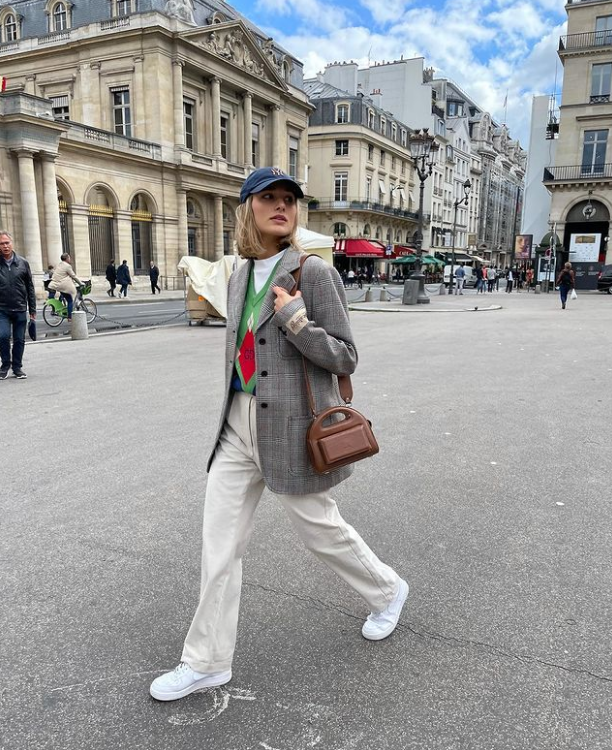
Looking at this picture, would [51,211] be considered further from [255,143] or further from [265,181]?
[265,181]

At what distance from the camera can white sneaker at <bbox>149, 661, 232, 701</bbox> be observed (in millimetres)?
2221

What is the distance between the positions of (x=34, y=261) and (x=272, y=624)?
2784 cm

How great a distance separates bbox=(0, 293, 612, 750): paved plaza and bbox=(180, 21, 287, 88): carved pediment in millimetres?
38391

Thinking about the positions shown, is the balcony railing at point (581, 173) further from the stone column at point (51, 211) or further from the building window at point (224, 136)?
the stone column at point (51, 211)

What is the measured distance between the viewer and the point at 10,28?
42.1 meters

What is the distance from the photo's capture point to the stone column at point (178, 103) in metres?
37.0

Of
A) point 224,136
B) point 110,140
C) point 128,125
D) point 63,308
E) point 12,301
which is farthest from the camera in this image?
point 224,136

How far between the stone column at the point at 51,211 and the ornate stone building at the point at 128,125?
0.05 metres

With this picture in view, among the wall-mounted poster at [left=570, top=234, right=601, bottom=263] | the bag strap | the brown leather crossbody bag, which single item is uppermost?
the wall-mounted poster at [left=570, top=234, right=601, bottom=263]

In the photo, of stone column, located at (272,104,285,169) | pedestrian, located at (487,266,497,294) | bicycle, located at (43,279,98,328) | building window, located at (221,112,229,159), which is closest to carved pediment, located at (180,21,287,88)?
stone column, located at (272,104,285,169)

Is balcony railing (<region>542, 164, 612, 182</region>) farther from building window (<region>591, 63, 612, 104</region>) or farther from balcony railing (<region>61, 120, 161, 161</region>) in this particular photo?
balcony railing (<region>61, 120, 161, 161</region>)

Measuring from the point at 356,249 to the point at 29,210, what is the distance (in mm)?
36779

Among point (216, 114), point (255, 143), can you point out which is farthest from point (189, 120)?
point (255, 143)

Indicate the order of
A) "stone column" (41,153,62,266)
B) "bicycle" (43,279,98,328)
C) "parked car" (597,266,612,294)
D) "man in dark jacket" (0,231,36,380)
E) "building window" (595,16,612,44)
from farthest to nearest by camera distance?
"building window" (595,16,612,44)
"parked car" (597,266,612,294)
"stone column" (41,153,62,266)
"bicycle" (43,279,98,328)
"man in dark jacket" (0,231,36,380)
